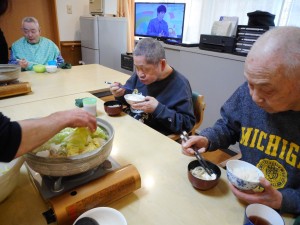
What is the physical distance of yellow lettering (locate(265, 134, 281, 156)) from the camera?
35.7 inches

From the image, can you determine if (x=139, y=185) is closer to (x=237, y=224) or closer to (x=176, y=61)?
(x=237, y=224)

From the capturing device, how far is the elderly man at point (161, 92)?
4.41 feet

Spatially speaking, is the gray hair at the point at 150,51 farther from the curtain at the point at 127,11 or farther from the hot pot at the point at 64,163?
the curtain at the point at 127,11

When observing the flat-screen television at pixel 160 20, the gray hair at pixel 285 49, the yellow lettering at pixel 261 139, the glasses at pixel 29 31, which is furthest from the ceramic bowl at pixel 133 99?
the flat-screen television at pixel 160 20

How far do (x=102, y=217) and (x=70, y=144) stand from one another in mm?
260

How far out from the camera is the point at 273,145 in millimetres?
918

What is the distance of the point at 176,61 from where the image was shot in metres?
3.06

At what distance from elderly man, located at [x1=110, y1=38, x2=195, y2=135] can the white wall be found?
2.98m

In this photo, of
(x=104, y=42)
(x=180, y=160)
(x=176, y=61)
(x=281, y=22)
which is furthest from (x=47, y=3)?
(x=180, y=160)

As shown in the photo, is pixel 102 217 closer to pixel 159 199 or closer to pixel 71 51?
pixel 159 199

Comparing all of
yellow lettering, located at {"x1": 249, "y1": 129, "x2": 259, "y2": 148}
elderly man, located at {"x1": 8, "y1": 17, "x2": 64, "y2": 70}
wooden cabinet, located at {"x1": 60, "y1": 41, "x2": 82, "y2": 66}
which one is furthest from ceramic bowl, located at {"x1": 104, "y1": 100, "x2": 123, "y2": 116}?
wooden cabinet, located at {"x1": 60, "y1": 41, "x2": 82, "y2": 66}

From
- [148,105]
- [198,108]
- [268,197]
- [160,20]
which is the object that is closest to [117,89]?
[148,105]

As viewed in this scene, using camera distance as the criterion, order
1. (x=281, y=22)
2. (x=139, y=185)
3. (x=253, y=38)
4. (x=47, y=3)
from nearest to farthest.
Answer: (x=139, y=185)
(x=253, y=38)
(x=281, y=22)
(x=47, y=3)

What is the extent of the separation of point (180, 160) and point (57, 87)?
135 cm
